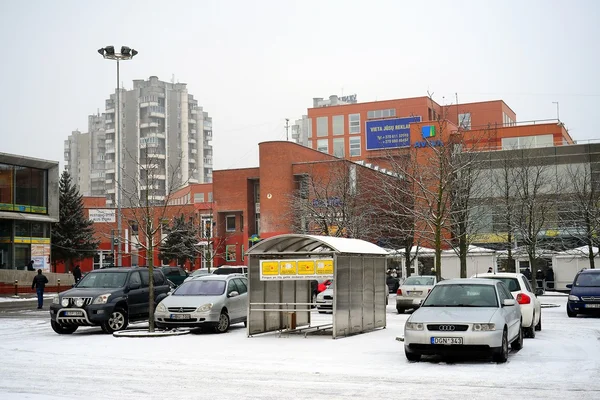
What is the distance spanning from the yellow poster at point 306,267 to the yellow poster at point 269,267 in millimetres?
671

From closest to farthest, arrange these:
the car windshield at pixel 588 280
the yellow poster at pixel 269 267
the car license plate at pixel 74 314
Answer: the yellow poster at pixel 269 267 < the car license plate at pixel 74 314 < the car windshield at pixel 588 280

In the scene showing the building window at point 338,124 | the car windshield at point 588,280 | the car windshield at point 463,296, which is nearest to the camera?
the car windshield at point 463,296

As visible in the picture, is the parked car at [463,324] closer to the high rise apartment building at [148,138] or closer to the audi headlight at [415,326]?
the audi headlight at [415,326]

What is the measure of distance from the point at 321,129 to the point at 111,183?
53852 mm

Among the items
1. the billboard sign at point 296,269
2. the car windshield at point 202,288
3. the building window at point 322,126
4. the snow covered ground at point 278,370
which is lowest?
the snow covered ground at point 278,370

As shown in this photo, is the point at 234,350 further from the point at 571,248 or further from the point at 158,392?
the point at 571,248

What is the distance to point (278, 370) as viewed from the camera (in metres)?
13.1

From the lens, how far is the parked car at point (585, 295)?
82.0ft

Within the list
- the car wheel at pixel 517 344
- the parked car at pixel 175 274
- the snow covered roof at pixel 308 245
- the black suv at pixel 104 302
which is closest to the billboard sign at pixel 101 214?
the parked car at pixel 175 274

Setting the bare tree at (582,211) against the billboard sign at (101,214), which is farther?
the billboard sign at (101,214)

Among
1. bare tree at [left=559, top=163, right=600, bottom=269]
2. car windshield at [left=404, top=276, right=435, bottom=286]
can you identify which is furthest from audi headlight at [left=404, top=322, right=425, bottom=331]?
bare tree at [left=559, top=163, right=600, bottom=269]

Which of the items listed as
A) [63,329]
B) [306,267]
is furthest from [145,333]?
[306,267]

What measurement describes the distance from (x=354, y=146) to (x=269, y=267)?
7691 cm

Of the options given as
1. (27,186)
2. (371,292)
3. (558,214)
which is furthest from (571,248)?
(27,186)
